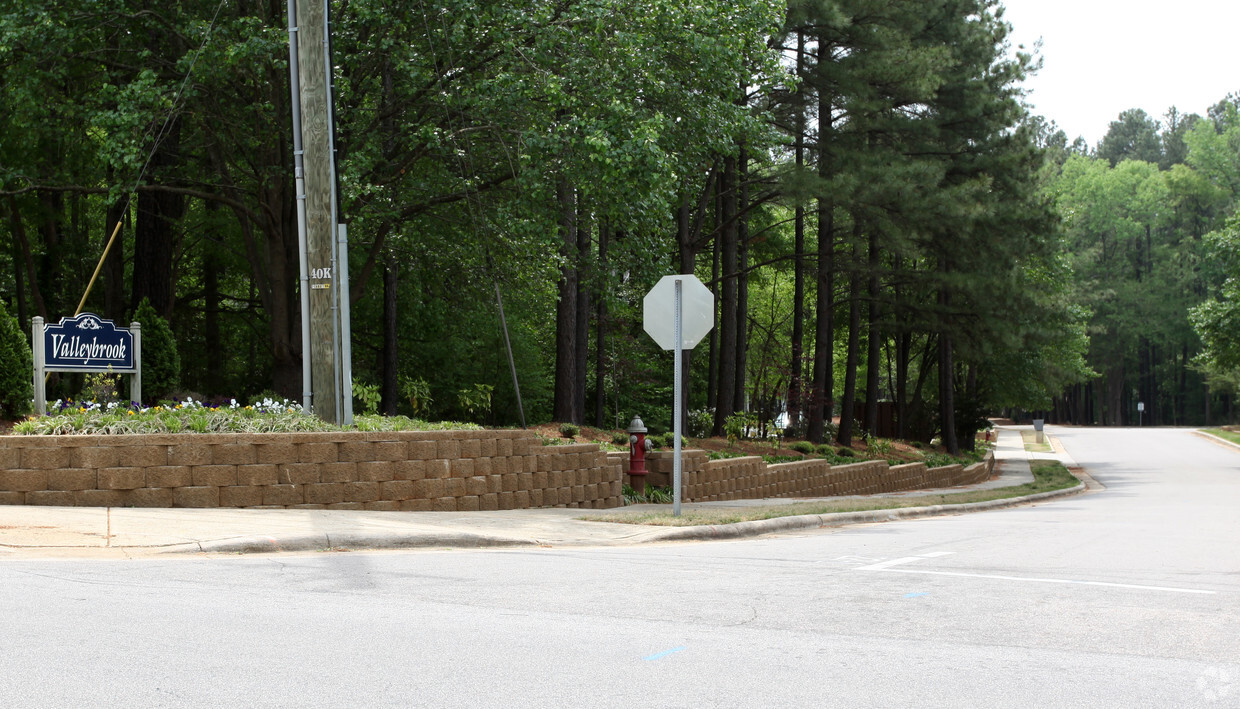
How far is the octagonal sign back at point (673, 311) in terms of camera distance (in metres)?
12.9

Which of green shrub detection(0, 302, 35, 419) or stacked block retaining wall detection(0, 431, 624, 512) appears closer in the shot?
stacked block retaining wall detection(0, 431, 624, 512)

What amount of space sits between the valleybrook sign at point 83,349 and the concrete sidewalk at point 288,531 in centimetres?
316

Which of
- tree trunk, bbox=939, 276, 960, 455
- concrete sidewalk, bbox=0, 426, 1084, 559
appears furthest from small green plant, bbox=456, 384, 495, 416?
tree trunk, bbox=939, 276, 960, 455

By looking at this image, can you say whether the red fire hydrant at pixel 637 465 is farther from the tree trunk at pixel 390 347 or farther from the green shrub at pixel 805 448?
the green shrub at pixel 805 448

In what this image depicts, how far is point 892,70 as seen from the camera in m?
27.6

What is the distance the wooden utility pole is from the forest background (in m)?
3.03

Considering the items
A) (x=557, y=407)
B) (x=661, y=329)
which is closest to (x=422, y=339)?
(x=557, y=407)

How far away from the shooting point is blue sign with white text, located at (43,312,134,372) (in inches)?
535

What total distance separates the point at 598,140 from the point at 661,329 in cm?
378

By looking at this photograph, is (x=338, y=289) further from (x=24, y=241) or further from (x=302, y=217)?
(x=24, y=241)

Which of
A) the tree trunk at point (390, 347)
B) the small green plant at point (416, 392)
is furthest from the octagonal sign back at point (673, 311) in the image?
the tree trunk at point (390, 347)

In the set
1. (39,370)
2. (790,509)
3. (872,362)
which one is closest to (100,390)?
(39,370)

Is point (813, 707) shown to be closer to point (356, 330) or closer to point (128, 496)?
point (128, 496)

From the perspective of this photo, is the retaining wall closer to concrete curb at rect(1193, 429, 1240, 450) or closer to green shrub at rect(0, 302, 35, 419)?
green shrub at rect(0, 302, 35, 419)
